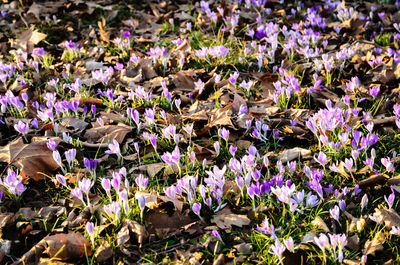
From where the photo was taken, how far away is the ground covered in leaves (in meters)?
1.98

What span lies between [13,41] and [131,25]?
1432 millimetres

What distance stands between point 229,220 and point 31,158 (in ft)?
4.27

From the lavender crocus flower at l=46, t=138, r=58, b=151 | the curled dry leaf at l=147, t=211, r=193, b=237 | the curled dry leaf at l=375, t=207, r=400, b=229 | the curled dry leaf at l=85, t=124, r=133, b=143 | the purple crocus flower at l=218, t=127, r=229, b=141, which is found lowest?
the curled dry leaf at l=147, t=211, r=193, b=237

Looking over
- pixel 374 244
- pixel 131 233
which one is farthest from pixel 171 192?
pixel 374 244

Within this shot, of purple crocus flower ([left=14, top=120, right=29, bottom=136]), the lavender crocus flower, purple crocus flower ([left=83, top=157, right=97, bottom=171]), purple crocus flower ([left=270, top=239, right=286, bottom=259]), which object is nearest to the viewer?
purple crocus flower ([left=270, top=239, right=286, bottom=259])

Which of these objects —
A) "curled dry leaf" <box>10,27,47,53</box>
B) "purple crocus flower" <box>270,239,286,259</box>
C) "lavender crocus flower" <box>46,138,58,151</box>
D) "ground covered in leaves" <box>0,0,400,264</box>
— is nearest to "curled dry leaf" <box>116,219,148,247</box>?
"ground covered in leaves" <box>0,0,400,264</box>

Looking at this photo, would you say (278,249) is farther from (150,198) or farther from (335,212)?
(150,198)

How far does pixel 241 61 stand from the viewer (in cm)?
398

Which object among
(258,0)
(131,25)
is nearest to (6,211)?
(131,25)

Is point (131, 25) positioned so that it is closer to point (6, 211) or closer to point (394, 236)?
point (6, 211)

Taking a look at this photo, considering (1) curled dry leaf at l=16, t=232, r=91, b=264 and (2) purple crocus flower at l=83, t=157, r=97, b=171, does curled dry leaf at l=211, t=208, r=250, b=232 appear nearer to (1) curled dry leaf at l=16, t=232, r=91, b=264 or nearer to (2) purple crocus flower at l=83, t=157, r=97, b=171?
(1) curled dry leaf at l=16, t=232, r=91, b=264

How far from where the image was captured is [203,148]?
2619mm

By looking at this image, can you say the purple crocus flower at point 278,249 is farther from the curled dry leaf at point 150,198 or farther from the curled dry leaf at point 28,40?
the curled dry leaf at point 28,40

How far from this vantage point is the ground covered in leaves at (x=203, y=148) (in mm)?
1979
